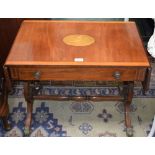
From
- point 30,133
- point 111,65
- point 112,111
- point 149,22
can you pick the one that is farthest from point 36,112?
point 149,22

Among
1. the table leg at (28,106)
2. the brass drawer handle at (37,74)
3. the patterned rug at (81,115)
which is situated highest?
the brass drawer handle at (37,74)

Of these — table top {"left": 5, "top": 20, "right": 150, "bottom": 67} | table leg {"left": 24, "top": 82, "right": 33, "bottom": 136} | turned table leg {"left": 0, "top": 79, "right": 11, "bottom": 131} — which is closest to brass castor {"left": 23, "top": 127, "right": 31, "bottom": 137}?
table leg {"left": 24, "top": 82, "right": 33, "bottom": 136}

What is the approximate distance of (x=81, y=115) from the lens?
167 centimetres

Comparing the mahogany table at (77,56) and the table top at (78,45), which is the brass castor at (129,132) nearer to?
the mahogany table at (77,56)

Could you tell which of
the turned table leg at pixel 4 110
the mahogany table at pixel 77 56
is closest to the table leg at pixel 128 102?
the mahogany table at pixel 77 56

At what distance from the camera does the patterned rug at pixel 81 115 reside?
1551 millimetres

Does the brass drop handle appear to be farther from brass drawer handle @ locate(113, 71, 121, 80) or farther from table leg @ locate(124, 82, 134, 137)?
table leg @ locate(124, 82, 134, 137)

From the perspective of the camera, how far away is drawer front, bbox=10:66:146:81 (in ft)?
3.87

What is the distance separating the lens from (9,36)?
5.81 feet

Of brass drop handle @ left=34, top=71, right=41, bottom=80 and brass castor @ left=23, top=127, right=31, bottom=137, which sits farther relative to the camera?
brass castor @ left=23, top=127, right=31, bottom=137

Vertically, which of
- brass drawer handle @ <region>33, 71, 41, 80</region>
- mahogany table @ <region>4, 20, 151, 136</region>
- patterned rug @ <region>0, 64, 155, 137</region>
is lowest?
patterned rug @ <region>0, 64, 155, 137</region>

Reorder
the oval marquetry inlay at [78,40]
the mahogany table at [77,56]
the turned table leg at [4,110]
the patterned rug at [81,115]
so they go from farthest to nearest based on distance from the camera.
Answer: the patterned rug at [81,115]
the turned table leg at [4,110]
the oval marquetry inlay at [78,40]
the mahogany table at [77,56]

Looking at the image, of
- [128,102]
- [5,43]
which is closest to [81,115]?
[128,102]

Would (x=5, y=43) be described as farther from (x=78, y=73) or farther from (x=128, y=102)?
(x=128, y=102)
